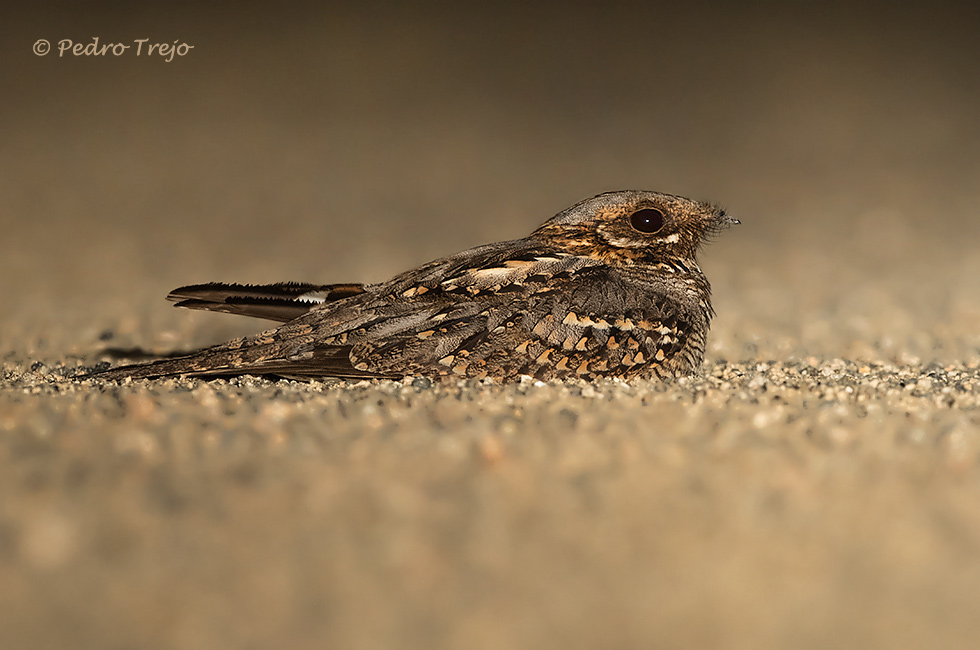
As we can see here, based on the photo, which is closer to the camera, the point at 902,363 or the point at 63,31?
the point at 902,363

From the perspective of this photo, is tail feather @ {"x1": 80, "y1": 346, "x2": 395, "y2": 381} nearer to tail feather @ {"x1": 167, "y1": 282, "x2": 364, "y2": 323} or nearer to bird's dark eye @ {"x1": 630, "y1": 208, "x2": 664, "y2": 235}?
tail feather @ {"x1": 167, "y1": 282, "x2": 364, "y2": 323}

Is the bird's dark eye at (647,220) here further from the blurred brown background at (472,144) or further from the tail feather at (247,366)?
the blurred brown background at (472,144)

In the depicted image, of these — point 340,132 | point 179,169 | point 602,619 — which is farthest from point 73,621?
point 340,132

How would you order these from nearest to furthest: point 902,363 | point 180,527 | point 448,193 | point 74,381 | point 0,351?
point 180,527, point 74,381, point 902,363, point 0,351, point 448,193

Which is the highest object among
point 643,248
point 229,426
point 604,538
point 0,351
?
point 643,248

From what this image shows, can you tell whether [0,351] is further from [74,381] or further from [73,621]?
[73,621]

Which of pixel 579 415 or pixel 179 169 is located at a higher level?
pixel 179 169
